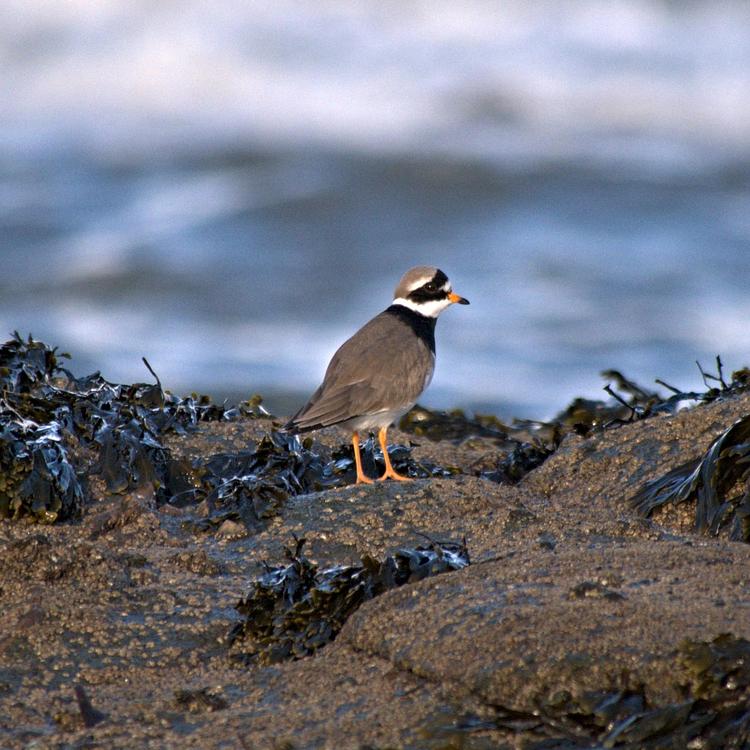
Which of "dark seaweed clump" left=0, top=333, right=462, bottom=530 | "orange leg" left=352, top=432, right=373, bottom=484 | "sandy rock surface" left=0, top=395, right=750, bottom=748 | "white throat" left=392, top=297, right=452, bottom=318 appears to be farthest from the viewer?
"white throat" left=392, top=297, right=452, bottom=318

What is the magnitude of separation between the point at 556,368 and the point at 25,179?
364 inches

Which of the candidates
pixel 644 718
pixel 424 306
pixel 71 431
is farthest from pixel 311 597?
pixel 424 306

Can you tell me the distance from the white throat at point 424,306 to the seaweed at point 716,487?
2194 mm

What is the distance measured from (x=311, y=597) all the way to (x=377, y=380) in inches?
95.1

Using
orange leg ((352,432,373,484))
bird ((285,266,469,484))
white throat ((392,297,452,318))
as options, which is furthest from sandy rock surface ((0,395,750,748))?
white throat ((392,297,452,318))

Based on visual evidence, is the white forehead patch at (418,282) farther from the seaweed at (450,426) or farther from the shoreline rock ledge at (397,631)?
the shoreline rock ledge at (397,631)

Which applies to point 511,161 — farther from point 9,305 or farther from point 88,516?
point 88,516

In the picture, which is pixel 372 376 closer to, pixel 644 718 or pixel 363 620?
pixel 363 620

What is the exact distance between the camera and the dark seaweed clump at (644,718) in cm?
282

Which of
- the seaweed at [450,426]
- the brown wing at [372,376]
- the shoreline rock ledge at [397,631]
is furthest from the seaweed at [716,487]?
the seaweed at [450,426]

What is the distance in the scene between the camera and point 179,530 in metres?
4.84

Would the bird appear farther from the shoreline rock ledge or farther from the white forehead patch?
the shoreline rock ledge

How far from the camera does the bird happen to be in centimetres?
590

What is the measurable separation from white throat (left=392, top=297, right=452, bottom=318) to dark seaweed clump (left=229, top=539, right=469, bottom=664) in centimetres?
306
